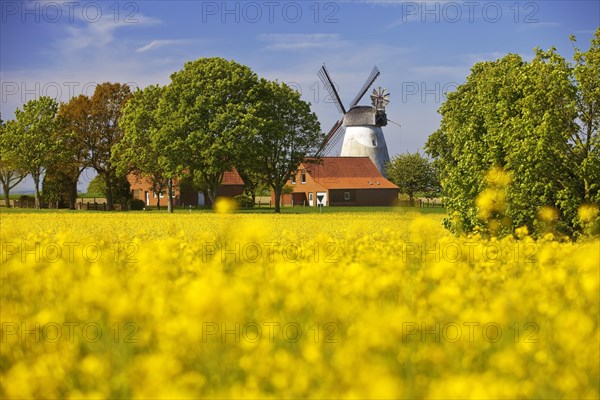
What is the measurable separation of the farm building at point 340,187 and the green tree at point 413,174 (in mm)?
1964

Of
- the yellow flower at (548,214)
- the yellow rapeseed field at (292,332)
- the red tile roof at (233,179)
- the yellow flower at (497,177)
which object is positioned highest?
the red tile roof at (233,179)

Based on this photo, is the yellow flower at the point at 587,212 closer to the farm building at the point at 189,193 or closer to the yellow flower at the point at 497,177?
the yellow flower at the point at 497,177

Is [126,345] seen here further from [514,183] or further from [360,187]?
[360,187]

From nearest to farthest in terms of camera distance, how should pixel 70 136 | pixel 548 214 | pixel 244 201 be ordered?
1. pixel 548 214
2. pixel 70 136
3. pixel 244 201

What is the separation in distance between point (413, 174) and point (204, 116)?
5041cm

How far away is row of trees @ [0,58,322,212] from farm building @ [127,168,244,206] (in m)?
14.8

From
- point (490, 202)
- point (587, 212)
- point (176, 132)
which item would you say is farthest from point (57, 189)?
point (587, 212)

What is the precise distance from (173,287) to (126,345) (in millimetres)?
1995

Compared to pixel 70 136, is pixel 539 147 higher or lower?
lower

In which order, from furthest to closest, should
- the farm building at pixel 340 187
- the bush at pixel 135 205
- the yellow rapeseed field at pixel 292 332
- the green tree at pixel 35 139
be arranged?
the farm building at pixel 340 187, the bush at pixel 135 205, the green tree at pixel 35 139, the yellow rapeseed field at pixel 292 332

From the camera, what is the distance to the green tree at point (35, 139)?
7138cm

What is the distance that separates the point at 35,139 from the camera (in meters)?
72.4

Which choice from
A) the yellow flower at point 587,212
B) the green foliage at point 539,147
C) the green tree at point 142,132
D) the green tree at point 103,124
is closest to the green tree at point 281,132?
the green tree at point 142,132

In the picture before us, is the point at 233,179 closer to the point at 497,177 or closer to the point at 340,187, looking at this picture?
the point at 340,187
